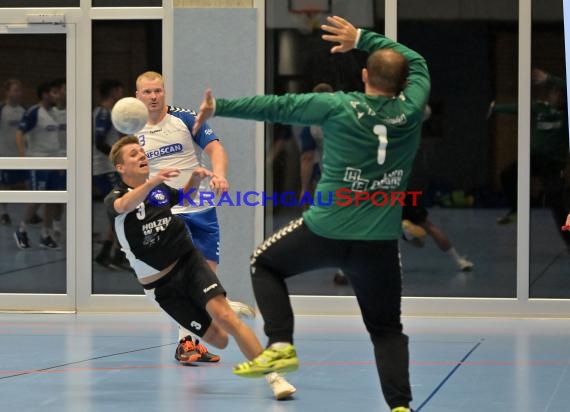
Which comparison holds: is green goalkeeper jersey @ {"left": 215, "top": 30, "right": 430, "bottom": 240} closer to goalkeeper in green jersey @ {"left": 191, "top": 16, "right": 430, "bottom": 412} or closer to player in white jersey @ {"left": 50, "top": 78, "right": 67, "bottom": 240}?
goalkeeper in green jersey @ {"left": 191, "top": 16, "right": 430, "bottom": 412}

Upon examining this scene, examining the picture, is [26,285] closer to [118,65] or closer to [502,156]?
[118,65]

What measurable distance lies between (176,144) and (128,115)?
155 cm

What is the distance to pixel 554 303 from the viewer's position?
37.3ft

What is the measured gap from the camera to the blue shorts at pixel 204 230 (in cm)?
898

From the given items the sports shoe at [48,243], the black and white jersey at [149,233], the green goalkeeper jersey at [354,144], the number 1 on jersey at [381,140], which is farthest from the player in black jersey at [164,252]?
the sports shoe at [48,243]

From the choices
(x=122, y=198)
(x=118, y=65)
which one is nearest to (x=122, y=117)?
(x=122, y=198)

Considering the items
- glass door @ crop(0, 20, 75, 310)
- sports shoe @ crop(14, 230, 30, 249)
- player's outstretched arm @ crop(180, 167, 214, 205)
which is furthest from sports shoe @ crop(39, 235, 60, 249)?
player's outstretched arm @ crop(180, 167, 214, 205)

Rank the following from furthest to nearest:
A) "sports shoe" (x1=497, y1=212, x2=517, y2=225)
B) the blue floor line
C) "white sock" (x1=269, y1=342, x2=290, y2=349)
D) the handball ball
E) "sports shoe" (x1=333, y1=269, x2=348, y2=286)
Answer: "sports shoe" (x1=333, y1=269, x2=348, y2=286) → "sports shoe" (x1=497, y1=212, x2=517, y2=225) → the handball ball → the blue floor line → "white sock" (x1=269, y1=342, x2=290, y2=349)

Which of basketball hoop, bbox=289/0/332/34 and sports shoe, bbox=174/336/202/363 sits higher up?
basketball hoop, bbox=289/0/332/34

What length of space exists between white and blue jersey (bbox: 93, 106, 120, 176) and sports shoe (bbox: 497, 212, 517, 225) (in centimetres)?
379

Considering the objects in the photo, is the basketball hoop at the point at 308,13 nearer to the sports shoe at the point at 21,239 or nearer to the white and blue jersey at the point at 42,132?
the white and blue jersey at the point at 42,132

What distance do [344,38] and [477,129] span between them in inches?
209

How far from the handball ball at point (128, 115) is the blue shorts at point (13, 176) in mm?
4556

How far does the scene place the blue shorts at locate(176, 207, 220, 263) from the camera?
29.5 feet
